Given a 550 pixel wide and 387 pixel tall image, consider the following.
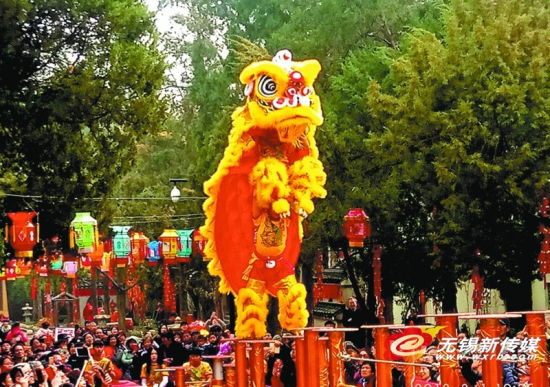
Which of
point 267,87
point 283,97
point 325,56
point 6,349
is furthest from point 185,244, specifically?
point 283,97

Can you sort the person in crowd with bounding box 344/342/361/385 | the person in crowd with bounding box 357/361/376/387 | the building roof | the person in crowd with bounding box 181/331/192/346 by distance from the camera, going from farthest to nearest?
the building roof, the person in crowd with bounding box 181/331/192/346, the person in crowd with bounding box 344/342/361/385, the person in crowd with bounding box 357/361/376/387

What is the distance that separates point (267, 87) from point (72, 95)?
8.36 meters

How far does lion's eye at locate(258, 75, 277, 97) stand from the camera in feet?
46.3

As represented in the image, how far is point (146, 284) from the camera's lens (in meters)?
A: 43.8

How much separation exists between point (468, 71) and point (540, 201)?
243cm

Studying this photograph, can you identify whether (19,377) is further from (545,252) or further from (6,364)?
(545,252)

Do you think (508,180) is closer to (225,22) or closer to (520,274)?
(520,274)

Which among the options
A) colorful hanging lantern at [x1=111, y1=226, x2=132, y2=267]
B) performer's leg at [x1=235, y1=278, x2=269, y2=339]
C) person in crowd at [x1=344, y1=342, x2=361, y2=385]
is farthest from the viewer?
colorful hanging lantern at [x1=111, y1=226, x2=132, y2=267]

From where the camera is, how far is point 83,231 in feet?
72.9

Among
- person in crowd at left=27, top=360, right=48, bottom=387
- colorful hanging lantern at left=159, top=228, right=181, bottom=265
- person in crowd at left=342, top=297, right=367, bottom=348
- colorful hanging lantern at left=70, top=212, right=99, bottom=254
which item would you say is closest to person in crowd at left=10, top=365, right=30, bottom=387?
person in crowd at left=27, top=360, right=48, bottom=387

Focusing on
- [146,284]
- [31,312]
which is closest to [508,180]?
[146,284]

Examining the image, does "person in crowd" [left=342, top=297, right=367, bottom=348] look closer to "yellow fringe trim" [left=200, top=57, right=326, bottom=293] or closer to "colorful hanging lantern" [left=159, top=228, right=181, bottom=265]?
"yellow fringe trim" [left=200, top=57, right=326, bottom=293]

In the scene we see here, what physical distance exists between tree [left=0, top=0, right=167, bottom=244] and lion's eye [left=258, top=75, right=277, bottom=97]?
24.8 ft

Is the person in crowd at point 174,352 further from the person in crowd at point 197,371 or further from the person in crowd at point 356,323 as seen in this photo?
the person in crowd at point 356,323
